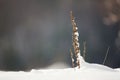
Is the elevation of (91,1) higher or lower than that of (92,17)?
higher

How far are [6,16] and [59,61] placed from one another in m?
0.51

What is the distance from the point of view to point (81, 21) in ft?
4.76

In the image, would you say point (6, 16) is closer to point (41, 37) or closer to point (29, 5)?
point (29, 5)

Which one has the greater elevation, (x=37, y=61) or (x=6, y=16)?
(x=6, y=16)

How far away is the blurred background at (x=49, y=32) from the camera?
1422 millimetres

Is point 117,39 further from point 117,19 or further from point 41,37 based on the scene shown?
point 41,37

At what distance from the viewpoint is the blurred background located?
4.66 ft

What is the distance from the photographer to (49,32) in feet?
4.72

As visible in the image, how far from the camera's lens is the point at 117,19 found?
5.06ft

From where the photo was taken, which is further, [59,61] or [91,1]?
[91,1]

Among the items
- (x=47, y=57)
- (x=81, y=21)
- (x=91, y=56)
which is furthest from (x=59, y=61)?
(x=81, y=21)

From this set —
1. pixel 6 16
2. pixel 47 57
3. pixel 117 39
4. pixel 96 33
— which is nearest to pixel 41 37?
pixel 47 57

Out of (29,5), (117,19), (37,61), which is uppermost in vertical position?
(29,5)

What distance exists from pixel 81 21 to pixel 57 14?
0.18 metres
